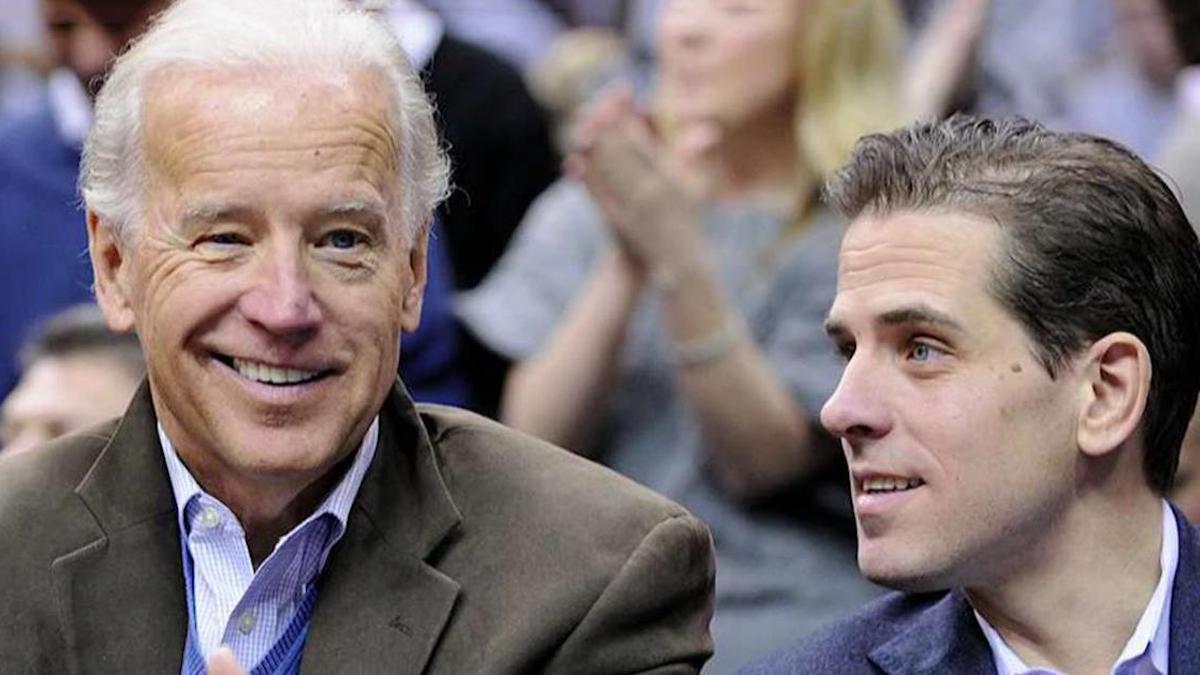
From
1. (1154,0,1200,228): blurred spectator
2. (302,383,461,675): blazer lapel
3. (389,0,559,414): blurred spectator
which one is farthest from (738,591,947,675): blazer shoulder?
(389,0,559,414): blurred spectator

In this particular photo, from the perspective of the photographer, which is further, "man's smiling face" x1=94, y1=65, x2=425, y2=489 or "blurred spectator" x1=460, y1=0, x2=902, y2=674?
"blurred spectator" x1=460, y1=0, x2=902, y2=674

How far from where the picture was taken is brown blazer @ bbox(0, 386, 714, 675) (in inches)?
132

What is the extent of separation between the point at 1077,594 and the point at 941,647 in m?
0.19

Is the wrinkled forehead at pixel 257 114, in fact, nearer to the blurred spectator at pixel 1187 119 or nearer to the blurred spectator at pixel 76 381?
the blurred spectator at pixel 76 381

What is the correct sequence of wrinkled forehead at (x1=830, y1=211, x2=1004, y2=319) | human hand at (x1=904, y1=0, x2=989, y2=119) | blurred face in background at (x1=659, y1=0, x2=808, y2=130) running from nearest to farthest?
wrinkled forehead at (x1=830, y1=211, x2=1004, y2=319), blurred face in background at (x1=659, y1=0, x2=808, y2=130), human hand at (x1=904, y1=0, x2=989, y2=119)

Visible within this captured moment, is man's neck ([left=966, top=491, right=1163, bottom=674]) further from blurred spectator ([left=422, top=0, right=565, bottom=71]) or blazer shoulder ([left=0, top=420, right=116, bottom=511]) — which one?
blurred spectator ([left=422, top=0, right=565, bottom=71])

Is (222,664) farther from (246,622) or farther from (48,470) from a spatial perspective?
(48,470)

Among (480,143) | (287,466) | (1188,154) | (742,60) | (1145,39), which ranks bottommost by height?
(480,143)

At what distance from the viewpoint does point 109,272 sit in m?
3.50

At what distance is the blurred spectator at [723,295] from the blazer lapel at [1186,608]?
1.45 metres

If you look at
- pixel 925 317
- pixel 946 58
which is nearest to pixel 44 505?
pixel 925 317

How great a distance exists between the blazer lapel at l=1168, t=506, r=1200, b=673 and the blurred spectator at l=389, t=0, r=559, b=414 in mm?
2603

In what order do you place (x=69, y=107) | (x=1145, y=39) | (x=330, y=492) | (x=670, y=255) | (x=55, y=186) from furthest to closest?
(x=1145, y=39), (x=69, y=107), (x=55, y=186), (x=670, y=255), (x=330, y=492)

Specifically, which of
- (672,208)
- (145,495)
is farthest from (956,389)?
(672,208)
